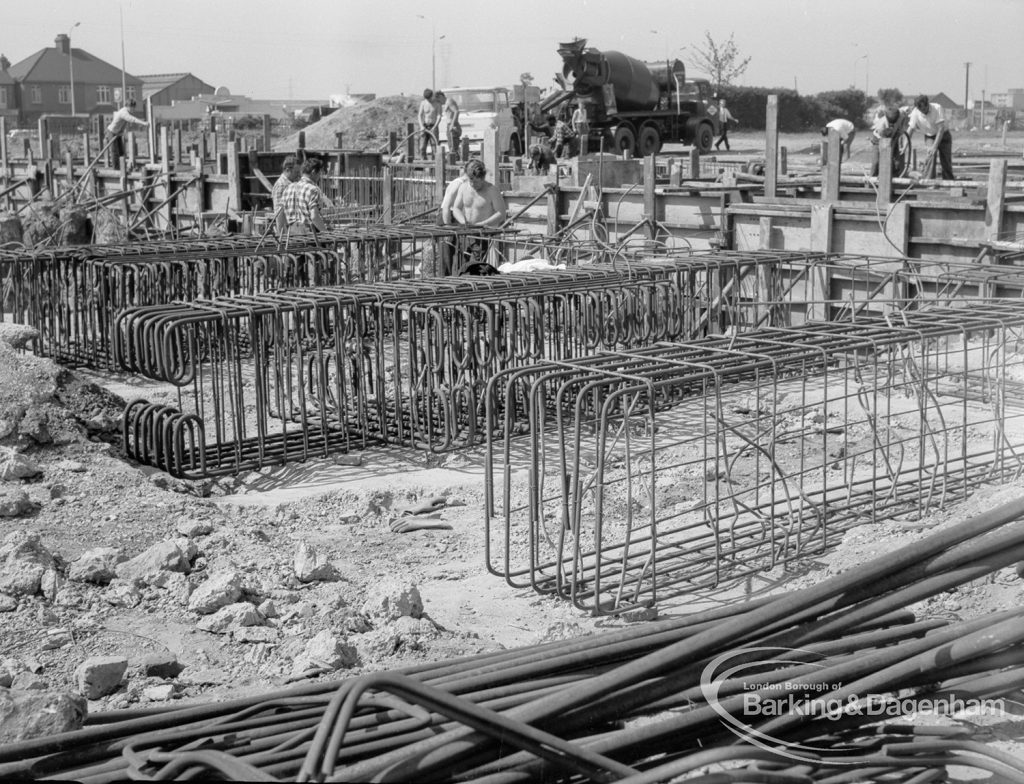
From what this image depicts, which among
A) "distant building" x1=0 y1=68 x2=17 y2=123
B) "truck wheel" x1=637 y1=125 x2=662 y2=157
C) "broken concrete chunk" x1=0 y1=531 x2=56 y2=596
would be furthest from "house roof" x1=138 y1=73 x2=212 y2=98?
"broken concrete chunk" x1=0 y1=531 x2=56 y2=596

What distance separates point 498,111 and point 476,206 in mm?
25069

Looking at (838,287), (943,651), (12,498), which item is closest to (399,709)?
(943,651)

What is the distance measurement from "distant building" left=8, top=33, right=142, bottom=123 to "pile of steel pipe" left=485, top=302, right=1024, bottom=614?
81.2 meters

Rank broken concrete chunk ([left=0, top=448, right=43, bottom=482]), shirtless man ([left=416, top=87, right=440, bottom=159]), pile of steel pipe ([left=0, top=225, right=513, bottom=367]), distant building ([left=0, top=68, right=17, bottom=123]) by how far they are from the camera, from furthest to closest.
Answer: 1. distant building ([left=0, top=68, right=17, bottom=123])
2. shirtless man ([left=416, top=87, right=440, bottom=159])
3. pile of steel pipe ([left=0, top=225, right=513, bottom=367])
4. broken concrete chunk ([left=0, top=448, right=43, bottom=482])

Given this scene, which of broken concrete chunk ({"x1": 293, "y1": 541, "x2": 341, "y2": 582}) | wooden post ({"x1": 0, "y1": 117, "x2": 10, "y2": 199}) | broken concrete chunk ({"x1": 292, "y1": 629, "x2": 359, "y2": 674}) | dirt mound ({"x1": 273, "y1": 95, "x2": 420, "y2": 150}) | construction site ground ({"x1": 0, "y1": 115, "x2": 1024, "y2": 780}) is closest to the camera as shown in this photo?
broken concrete chunk ({"x1": 292, "y1": 629, "x2": 359, "y2": 674})

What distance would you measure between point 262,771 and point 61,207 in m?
24.4

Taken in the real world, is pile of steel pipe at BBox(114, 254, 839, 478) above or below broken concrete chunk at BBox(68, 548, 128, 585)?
above

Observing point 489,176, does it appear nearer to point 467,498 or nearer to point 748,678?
point 467,498

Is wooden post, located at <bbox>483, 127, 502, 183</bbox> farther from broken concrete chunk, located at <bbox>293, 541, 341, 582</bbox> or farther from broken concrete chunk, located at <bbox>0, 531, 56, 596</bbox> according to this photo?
broken concrete chunk, located at <bbox>0, 531, 56, 596</bbox>

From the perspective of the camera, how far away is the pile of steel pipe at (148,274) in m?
13.2

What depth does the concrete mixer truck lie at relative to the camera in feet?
101

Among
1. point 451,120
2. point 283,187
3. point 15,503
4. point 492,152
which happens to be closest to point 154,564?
point 15,503

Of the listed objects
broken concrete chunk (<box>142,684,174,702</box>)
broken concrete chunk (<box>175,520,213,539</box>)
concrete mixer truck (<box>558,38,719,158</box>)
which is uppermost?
concrete mixer truck (<box>558,38,719,158</box>)

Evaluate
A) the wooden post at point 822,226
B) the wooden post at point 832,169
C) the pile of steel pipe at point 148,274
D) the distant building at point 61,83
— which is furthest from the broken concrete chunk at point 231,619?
the distant building at point 61,83
